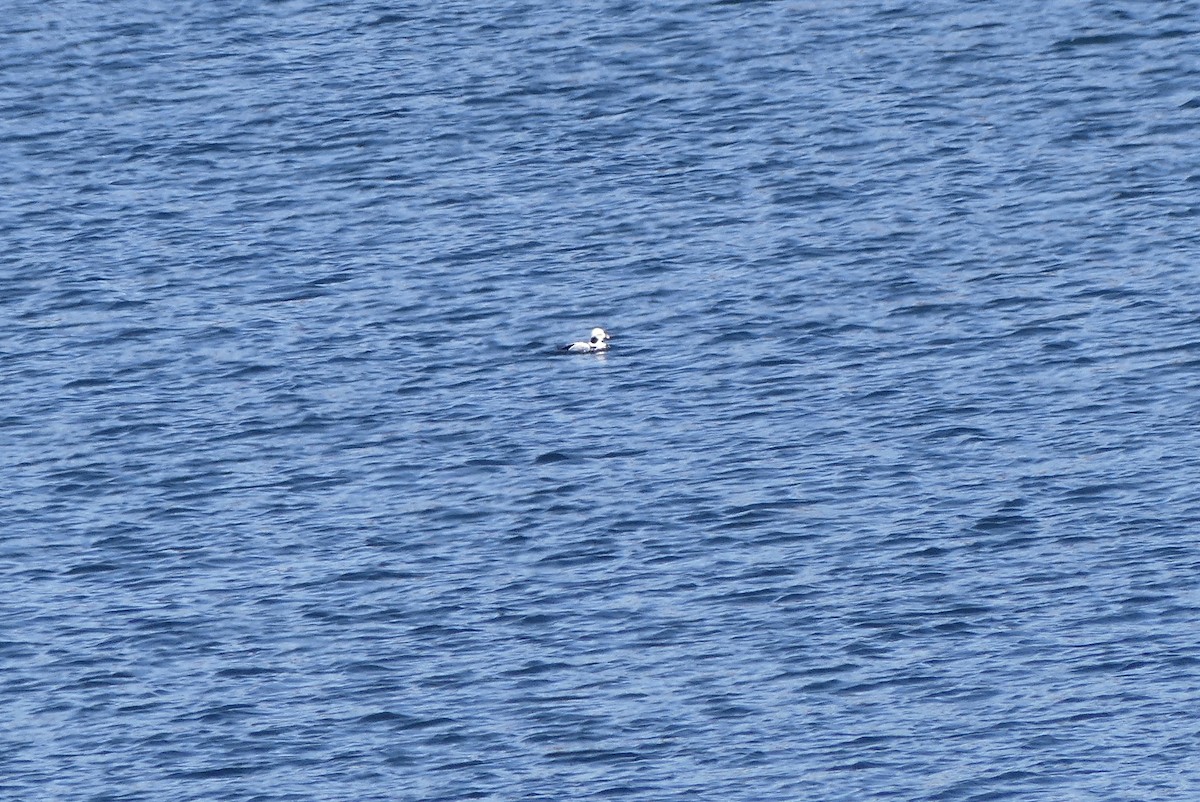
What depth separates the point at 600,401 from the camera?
170ft

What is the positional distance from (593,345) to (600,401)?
6.16 ft

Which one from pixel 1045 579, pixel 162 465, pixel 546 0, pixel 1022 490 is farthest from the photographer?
pixel 546 0

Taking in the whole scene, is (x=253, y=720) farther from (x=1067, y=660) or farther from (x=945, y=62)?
(x=945, y=62)

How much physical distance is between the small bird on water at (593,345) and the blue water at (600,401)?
0.64 ft

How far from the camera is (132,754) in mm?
39812

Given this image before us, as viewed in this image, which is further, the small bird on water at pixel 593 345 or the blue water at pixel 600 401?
the small bird on water at pixel 593 345

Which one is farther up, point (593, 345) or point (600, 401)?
point (593, 345)

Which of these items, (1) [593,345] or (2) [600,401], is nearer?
(2) [600,401]

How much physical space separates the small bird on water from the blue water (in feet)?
0.64

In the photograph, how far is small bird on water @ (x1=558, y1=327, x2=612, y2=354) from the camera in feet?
175

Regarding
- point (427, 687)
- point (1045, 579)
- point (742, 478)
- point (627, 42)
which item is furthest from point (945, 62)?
point (427, 687)

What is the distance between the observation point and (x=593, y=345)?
5334 cm

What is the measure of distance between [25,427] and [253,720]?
13.2 meters

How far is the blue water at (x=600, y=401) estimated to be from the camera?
3972 centimetres
